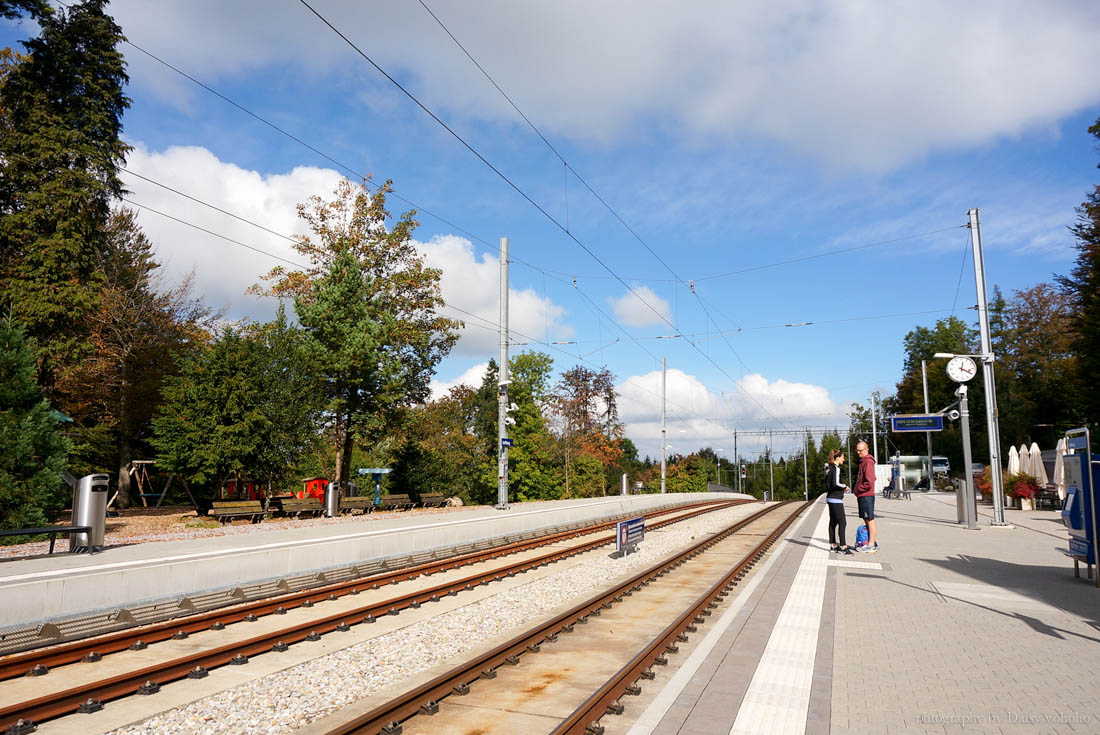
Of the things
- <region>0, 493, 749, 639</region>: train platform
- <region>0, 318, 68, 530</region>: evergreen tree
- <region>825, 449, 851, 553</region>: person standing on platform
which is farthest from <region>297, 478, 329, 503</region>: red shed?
<region>825, 449, 851, 553</region>: person standing on platform

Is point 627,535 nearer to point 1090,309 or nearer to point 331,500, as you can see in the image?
point 331,500

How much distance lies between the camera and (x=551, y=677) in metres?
6.33

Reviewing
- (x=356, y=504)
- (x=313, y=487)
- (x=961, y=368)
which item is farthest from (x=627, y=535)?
(x=313, y=487)

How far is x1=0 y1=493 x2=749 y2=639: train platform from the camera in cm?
788

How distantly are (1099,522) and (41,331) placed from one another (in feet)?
106

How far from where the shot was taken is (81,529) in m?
11.4

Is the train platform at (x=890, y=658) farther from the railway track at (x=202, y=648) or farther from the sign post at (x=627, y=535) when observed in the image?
the railway track at (x=202, y=648)

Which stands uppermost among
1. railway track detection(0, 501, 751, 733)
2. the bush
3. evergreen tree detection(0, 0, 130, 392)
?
evergreen tree detection(0, 0, 130, 392)

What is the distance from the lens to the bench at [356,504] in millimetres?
25453

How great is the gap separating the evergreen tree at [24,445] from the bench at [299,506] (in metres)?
6.43

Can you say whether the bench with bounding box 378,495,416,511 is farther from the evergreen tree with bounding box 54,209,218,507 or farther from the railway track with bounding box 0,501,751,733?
the railway track with bounding box 0,501,751,733

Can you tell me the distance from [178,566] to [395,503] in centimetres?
1973

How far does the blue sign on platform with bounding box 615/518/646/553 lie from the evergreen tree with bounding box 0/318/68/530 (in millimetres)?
13448

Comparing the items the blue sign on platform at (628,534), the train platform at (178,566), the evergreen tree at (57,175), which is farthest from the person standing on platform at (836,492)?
the evergreen tree at (57,175)
